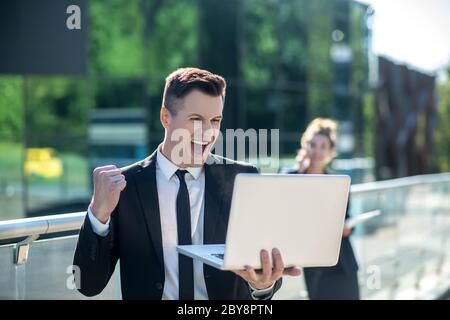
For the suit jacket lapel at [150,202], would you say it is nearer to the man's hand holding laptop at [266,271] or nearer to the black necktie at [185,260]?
the black necktie at [185,260]

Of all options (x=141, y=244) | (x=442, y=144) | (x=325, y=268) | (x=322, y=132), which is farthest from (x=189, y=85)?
(x=442, y=144)

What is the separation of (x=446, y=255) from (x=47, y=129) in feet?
31.9

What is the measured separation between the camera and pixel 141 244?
2035 mm

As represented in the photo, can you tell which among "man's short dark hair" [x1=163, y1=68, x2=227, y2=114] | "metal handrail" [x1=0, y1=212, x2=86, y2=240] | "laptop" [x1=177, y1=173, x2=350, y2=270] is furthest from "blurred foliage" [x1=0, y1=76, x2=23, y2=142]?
"laptop" [x1=177, y1=173, x2=350, y2=270]

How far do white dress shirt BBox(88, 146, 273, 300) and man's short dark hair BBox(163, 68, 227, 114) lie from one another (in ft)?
0.61

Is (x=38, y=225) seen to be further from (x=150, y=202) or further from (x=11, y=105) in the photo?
(x=11, y=105)

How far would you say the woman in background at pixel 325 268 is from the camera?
4.54 metres

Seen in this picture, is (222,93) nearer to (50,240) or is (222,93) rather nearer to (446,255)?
(50,240)

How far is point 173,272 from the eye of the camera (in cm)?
207

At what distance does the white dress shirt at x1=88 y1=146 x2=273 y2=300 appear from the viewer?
2.06 m

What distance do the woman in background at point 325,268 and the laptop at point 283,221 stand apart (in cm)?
258

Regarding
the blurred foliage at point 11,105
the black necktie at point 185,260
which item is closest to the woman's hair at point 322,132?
the black necktie at point 185,260

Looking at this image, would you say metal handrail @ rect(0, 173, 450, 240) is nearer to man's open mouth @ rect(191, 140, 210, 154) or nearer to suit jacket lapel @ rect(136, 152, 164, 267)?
suit jacket lapel @ rect(136, 152, 164, 267)

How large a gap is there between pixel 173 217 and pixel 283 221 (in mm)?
371
